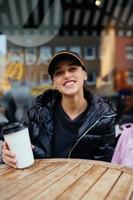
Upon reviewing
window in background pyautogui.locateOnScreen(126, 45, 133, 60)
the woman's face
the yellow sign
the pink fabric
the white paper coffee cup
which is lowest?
the pink fabric

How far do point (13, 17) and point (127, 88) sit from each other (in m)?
1.58

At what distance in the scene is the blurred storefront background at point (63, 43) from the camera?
403 centimetres

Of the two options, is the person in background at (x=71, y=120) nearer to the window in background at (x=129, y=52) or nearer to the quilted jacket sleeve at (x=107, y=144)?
the quilted jacket sleeve at (x=107, y=144)

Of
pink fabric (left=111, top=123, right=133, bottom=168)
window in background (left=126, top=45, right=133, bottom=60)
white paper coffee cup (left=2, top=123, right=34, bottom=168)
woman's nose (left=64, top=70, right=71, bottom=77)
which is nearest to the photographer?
white paper coffee cup (left=2, top=123, right=34, bottom=168)

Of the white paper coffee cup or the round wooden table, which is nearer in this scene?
the round wooden table

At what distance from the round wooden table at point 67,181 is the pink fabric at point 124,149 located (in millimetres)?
390

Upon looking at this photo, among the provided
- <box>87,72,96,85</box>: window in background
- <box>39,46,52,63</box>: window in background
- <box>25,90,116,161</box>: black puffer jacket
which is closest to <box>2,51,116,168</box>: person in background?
<box>25,90,116,161</box>: black puffer jacket

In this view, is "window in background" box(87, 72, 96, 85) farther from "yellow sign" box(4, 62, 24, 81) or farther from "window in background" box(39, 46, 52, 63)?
"yellow sign" box(4, 62, 24, 81)

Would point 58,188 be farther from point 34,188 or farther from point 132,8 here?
point 132,8

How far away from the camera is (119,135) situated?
2051 millimetres

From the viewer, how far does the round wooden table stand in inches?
46.2

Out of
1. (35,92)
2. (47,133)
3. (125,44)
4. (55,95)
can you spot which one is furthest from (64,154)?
(125,44)

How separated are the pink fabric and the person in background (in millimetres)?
36

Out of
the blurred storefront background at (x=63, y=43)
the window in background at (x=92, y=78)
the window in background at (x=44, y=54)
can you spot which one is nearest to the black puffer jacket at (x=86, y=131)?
the blurred storefront background at (x=63, y=43)
